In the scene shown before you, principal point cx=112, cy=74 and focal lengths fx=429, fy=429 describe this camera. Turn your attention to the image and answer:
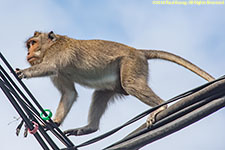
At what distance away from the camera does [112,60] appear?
742 cm

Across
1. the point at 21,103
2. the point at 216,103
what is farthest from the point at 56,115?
the point at 216,103

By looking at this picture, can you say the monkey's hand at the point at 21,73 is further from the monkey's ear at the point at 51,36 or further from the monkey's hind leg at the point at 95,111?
the monkey's ear at the point at 51,36

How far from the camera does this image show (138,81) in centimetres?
684

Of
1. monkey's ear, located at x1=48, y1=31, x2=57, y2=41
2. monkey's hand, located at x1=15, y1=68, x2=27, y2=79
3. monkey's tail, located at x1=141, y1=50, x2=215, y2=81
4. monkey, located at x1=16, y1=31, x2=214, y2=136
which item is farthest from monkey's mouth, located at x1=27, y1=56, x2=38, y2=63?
monkey's tail, located at x1=141, y1=50, x2=215, y2=81

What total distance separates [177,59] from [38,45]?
8.49 ft

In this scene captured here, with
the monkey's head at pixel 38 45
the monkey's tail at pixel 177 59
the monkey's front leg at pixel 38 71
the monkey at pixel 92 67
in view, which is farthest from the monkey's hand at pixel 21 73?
the monkey's tail at pixel 177 59

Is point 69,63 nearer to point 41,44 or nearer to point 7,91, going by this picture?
point 41,44

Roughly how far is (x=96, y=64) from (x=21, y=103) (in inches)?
115

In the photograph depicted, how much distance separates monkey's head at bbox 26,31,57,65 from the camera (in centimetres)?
762

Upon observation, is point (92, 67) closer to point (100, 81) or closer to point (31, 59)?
point (100, 81)

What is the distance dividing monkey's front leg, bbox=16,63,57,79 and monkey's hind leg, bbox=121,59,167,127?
120cm

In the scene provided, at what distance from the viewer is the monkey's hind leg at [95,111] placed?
697cm

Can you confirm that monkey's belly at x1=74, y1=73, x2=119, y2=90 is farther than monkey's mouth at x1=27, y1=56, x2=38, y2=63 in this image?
No

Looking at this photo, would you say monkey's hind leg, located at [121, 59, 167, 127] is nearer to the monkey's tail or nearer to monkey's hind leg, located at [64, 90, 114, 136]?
the monkey's tail
